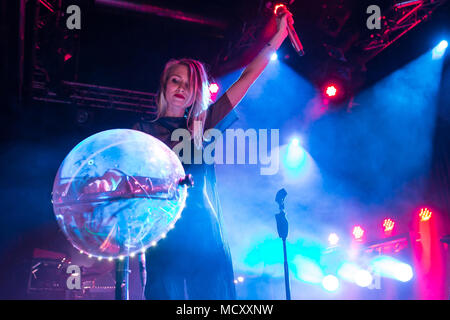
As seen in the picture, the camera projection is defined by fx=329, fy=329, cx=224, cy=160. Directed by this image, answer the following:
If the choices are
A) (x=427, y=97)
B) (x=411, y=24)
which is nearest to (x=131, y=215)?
(x=411, y=24)

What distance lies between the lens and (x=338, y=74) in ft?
24.6

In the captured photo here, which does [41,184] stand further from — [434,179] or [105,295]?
[434,179]

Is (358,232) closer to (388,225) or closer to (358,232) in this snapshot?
(358,232)

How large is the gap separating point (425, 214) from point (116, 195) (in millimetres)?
10496

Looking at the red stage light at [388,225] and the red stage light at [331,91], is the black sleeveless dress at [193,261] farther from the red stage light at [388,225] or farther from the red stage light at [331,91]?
the red stage light at [388,225]

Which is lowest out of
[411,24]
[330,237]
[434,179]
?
[330,237]

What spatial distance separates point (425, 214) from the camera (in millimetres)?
9484

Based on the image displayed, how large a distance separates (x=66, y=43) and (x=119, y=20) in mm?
1146

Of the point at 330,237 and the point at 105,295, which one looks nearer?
the point at 105,295

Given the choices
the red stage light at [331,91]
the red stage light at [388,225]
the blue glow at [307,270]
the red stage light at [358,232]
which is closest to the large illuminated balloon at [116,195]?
the red stage light at [331,91]

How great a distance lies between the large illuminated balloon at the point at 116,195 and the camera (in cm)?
112

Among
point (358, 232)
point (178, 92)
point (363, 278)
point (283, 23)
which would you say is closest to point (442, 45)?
point (358, 232)

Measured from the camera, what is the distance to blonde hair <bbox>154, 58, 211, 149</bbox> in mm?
1862
